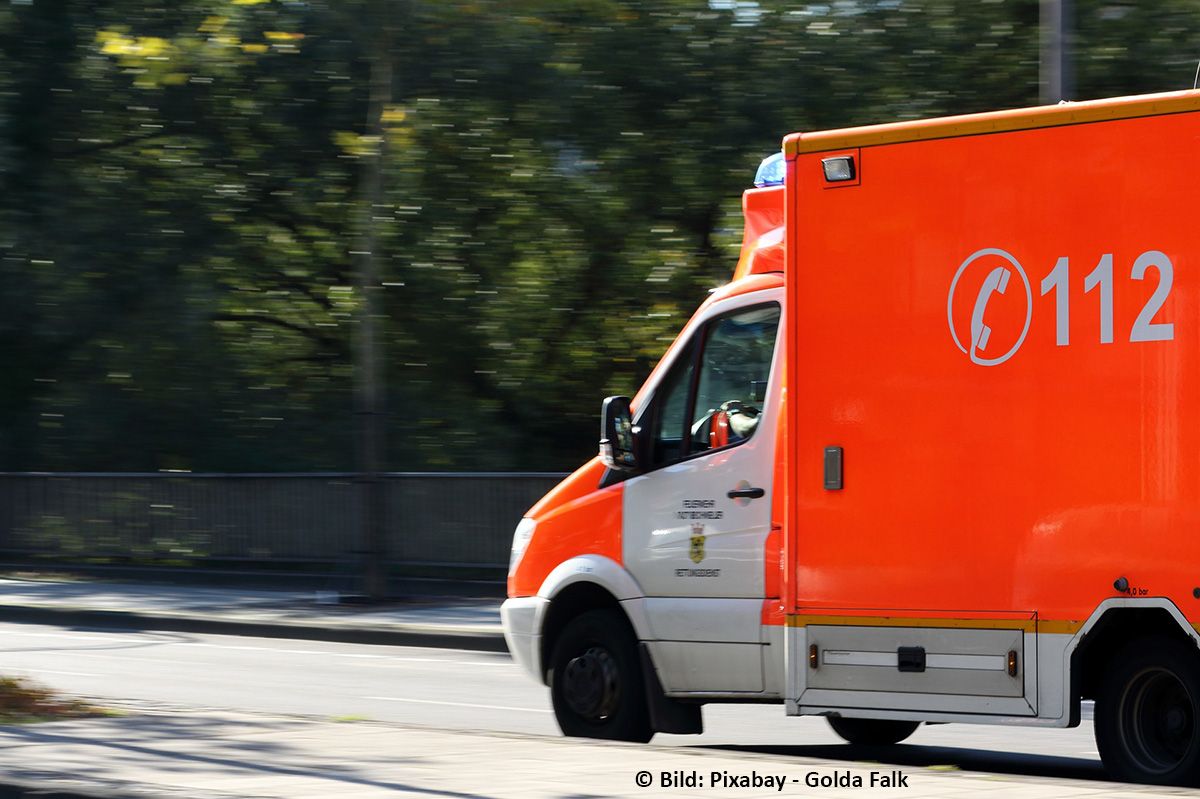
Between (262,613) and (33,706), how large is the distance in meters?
9.21

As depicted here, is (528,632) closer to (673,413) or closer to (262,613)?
(673,413)

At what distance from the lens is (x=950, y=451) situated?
25.8 ft

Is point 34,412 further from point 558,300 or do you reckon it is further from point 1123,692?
point 1123,692

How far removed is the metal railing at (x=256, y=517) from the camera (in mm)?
21044

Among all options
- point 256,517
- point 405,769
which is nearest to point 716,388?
point 405,769

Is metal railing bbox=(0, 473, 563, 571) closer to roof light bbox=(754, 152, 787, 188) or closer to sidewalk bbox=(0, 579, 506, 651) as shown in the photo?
sidewalk bbox=(0, 579, 506, 651)

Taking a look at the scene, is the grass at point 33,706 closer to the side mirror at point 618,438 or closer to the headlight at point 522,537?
the headlight at point 522,537

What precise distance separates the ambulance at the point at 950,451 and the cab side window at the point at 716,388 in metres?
0.02

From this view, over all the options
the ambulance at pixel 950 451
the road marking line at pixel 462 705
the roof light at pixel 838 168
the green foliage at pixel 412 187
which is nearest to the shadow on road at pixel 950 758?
the ambulance at pixel 950 451

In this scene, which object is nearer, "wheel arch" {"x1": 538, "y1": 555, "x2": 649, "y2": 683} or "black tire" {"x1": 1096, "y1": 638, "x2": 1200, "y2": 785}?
"black tire" {"x1": 1096, "y1": 638, "x2": 1200, "y2": 785}

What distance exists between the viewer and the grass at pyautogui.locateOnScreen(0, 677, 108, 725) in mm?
9703

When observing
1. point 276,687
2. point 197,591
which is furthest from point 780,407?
point 197,591

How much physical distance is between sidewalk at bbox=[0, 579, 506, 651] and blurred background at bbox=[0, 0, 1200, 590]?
4.18 feet

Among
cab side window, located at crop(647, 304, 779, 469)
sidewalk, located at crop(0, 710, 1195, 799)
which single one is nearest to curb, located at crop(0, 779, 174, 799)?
sidewalk, located at crop(0, 710, 1195, 799)
